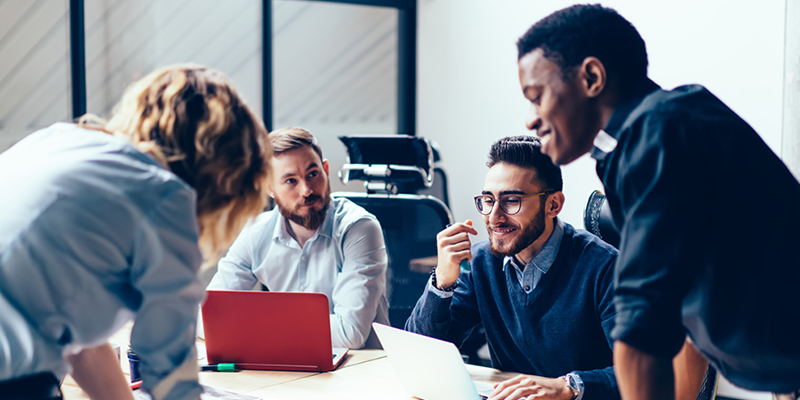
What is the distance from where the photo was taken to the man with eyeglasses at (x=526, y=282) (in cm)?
181

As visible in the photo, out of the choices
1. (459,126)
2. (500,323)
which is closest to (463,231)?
(500,323)

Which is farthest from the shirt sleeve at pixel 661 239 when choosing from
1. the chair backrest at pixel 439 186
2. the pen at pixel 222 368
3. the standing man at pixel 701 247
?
the chair backrest at pixel 439 186

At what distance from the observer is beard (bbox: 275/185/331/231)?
238cm

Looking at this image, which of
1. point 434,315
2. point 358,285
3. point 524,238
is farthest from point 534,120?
point 358,285

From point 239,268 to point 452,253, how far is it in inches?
36.3

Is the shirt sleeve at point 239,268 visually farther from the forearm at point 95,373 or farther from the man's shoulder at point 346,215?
the forearm at point 95,373

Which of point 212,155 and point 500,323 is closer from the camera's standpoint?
point 212,155

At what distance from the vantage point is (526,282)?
188 centimetres

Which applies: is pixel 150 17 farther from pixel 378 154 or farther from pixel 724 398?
pixel 724 398

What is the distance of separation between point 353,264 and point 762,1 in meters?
2.32

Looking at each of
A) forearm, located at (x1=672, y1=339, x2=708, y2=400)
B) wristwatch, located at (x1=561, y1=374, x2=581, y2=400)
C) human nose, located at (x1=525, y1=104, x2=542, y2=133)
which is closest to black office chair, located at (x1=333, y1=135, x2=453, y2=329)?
wristwatch, located at (x1=561, y1=374, x2=581, y2=400)

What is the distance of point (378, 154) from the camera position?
2.83 meters

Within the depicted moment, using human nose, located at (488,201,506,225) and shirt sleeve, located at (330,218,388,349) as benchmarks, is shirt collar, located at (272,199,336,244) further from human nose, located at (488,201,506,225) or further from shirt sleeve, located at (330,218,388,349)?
human nose, located at (488,201,506,225)

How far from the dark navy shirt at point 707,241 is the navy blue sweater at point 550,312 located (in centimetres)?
75
